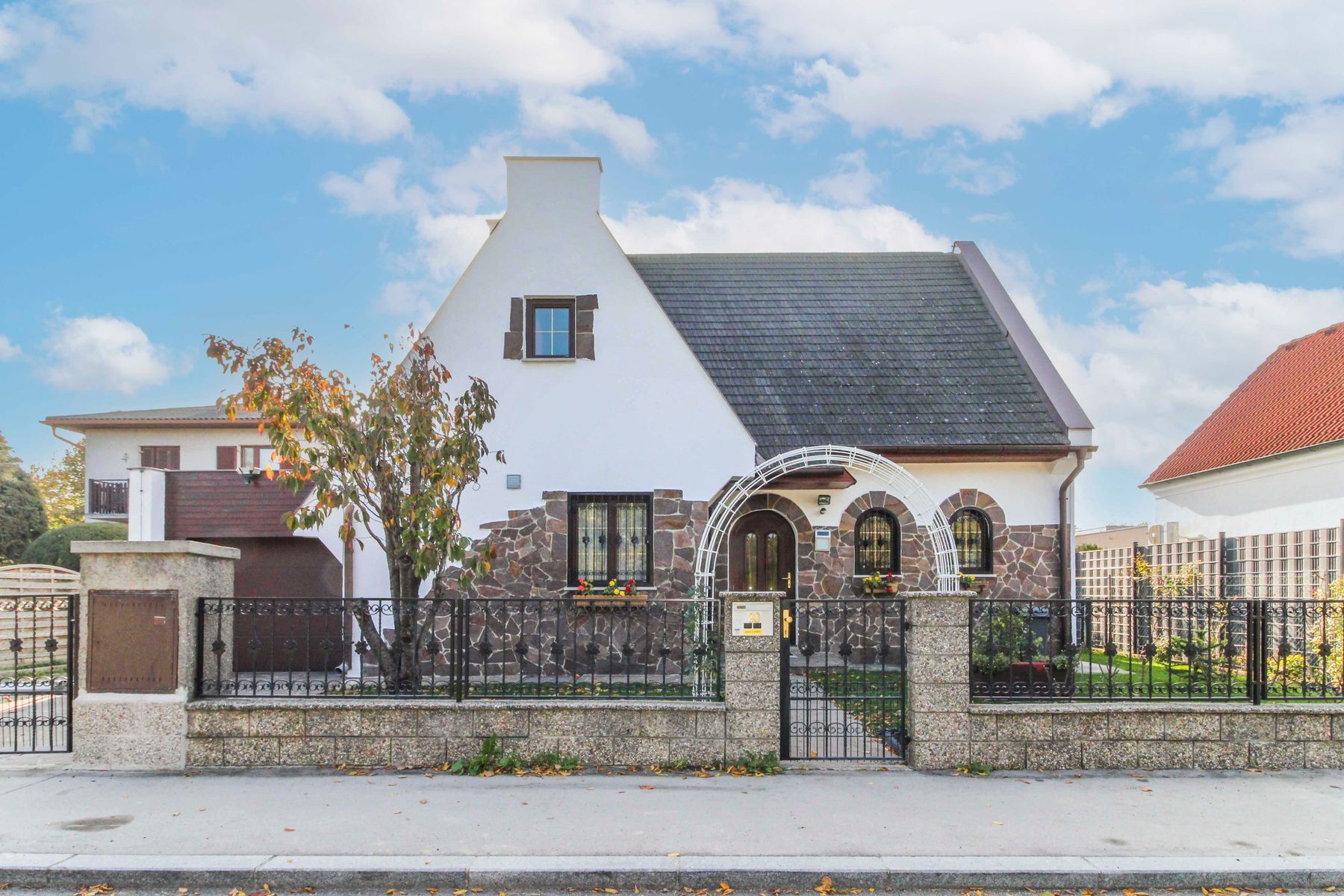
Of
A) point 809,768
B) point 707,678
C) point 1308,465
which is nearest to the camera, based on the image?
point 809,768

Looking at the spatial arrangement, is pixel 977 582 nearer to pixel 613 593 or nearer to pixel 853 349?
pixel 853 349

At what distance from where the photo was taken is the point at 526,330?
14.9 m

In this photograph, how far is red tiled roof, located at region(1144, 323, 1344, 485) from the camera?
62.0ft

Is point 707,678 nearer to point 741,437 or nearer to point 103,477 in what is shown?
point 741,437

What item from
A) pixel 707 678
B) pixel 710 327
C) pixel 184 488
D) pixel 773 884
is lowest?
pixel 773 884

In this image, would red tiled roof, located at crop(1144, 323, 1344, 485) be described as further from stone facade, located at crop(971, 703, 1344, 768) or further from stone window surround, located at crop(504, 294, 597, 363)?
stone window surround, located at crop(504, 294, 597, 363)

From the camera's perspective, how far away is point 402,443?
431 inches

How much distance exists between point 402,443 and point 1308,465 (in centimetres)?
1571

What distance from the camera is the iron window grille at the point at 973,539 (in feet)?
55.1

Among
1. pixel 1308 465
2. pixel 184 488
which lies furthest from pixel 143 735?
pixel 1308 465

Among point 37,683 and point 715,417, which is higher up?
point 715,417

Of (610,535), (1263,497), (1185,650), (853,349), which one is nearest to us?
(1185,650)

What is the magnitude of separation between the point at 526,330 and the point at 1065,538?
29.9 feet

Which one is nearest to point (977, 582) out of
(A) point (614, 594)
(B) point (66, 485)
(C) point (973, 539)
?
(C) point (973, 539)
